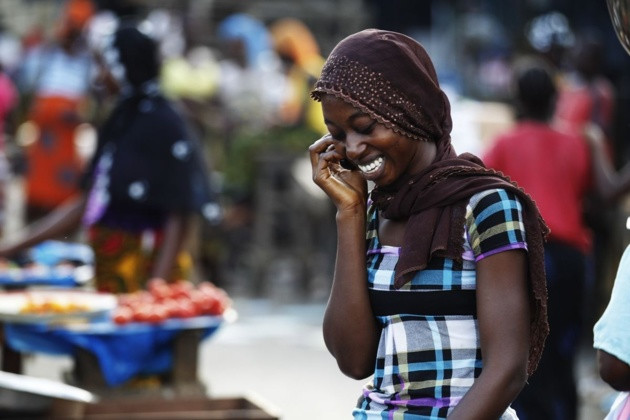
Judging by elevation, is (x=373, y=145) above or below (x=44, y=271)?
above

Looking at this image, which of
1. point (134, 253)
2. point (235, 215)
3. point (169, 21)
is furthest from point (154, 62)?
point (169, 21)

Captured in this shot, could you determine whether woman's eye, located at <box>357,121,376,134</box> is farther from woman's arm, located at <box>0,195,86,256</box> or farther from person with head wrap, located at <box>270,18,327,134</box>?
person with head wrap, located at <box>270,18,327,134</box>

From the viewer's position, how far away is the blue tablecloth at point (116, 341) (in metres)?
5.12

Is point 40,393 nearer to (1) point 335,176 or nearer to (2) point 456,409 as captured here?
(1) point 335,176

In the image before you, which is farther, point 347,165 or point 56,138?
point 56,138

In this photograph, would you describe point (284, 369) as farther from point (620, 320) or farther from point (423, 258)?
point (423, 258)

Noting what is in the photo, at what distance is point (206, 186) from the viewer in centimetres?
560

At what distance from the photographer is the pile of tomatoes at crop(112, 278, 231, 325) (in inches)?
203

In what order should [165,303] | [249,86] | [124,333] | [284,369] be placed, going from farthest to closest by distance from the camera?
1. [249,86]
2. [284,369]
3. [165,303]
4. [124,333]

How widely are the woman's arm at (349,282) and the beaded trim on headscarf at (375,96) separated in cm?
21

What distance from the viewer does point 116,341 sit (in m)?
5.13

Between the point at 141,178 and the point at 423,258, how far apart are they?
3.00m

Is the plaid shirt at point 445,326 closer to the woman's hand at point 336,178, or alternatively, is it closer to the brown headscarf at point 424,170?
the brown headscarf at point 424,170

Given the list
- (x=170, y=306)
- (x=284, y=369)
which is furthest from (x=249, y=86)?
(x=170, y=306)
